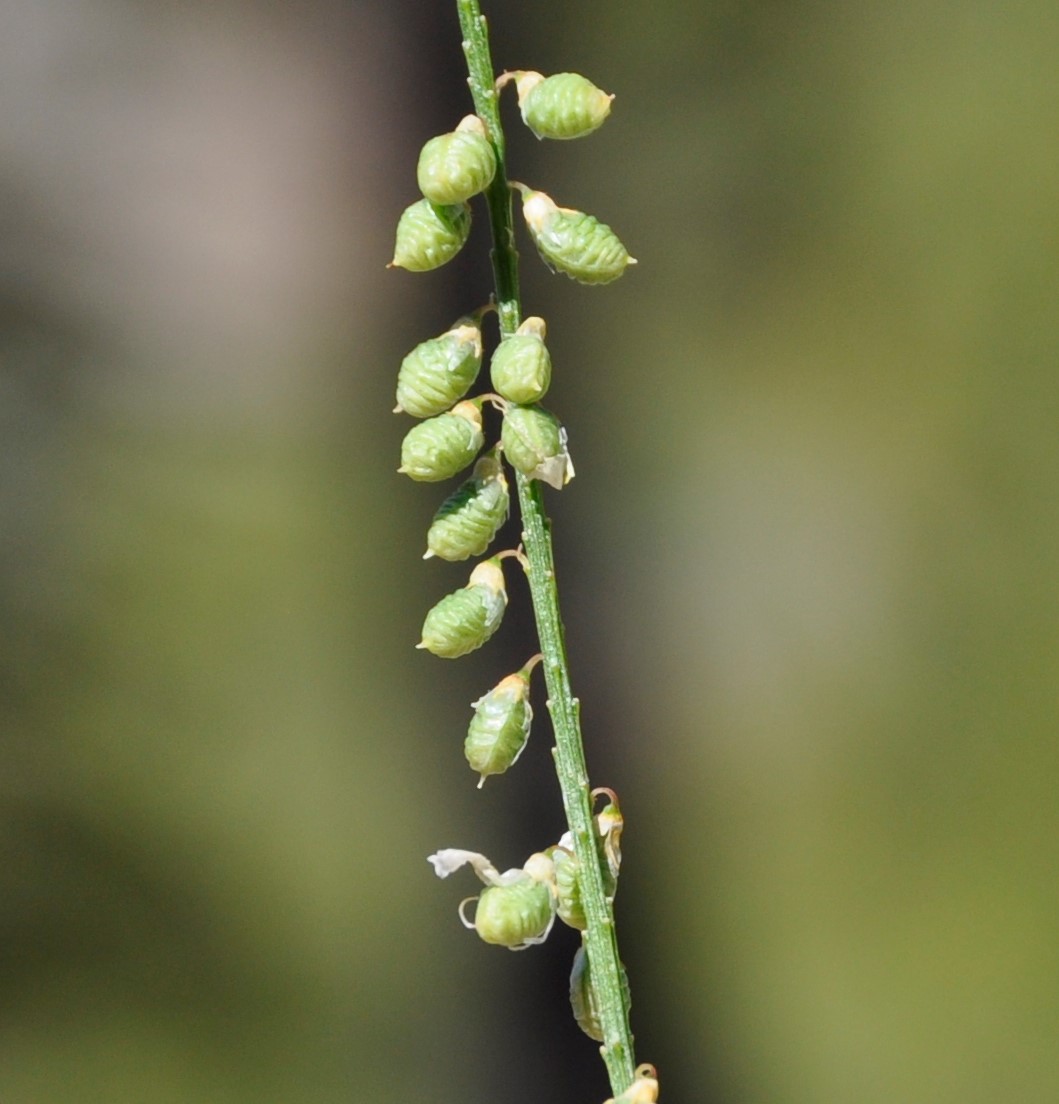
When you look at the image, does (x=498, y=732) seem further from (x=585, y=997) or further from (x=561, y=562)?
(x=561, y=562)

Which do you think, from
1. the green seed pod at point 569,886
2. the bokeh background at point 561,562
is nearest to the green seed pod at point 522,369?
the green seed pod at point 569,886

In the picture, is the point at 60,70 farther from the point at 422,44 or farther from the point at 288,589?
the point at 288,589

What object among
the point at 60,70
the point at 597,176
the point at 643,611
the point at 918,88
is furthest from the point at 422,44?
the point at 643,611

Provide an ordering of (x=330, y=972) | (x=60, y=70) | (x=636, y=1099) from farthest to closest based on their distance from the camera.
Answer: (x=330, y=972)
(x=60, y=70)
(x=636, y=1099)

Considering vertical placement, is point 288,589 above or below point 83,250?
below

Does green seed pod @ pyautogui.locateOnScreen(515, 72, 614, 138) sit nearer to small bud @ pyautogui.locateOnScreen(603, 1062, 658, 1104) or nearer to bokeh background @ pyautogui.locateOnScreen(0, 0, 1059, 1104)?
small bud @ pyautogui.locateOnScreen(603, 1062, 658, 1104)
